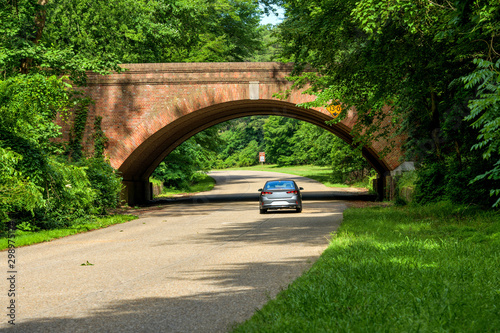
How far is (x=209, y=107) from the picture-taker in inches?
1011

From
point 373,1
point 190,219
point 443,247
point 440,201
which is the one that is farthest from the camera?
point 190,219

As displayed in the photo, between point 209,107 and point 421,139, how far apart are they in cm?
949

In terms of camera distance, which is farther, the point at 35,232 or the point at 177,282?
the point at 35,232

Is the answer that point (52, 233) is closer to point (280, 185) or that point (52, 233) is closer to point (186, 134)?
point (280, 185)

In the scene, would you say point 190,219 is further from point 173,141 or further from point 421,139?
point 173,141

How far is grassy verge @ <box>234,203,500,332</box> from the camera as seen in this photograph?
4926 mm

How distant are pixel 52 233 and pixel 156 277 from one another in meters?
7.76

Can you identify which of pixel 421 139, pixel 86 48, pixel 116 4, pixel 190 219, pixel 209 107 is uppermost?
pixel 116 4

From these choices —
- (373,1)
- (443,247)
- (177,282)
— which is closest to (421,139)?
(373,1)

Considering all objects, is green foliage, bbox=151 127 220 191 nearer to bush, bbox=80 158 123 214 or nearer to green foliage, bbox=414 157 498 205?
bush, bbox=80 158 123 214

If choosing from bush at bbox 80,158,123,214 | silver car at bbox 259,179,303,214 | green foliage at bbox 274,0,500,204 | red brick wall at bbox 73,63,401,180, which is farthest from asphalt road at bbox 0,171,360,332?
red brick wall at bbox 73,63,401,180

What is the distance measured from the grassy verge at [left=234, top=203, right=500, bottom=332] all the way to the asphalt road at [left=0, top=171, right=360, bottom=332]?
19.9 inches

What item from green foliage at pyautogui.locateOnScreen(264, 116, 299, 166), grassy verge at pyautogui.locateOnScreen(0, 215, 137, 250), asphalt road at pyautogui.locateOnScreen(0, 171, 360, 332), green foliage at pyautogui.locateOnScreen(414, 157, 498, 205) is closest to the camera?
asphalt road at pyautogui.locateOnScreen(0, 171, 360, 332)

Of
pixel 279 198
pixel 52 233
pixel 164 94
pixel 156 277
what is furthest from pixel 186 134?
pixel 156 277
